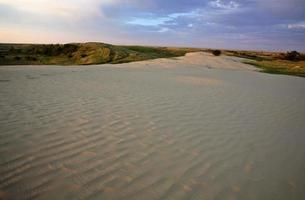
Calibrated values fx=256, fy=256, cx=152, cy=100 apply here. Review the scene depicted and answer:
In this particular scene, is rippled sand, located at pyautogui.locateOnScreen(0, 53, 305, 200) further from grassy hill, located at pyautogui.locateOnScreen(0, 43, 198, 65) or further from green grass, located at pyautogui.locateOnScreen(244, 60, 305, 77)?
grassy hill, located at pyautogui.locateOnScreen(0, 43, 198, 65)

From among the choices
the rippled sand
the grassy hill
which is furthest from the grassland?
the rippled sand

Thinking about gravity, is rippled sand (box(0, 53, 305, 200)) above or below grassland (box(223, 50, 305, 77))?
above

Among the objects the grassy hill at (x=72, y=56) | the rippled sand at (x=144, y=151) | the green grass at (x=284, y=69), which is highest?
the grassy hill at (x=72, y=56)

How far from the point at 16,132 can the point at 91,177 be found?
1.91 meters

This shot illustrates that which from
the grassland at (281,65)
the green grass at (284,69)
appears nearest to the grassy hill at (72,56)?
the green grass at (284,69)

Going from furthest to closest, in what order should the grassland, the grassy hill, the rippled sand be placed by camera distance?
the grassy hill
the grassland
the rippled sand

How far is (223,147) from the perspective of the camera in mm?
4234

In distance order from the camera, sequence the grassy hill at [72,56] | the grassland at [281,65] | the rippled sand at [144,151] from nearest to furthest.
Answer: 1. the rippled sand at [144,151]
2. the grassland at [281,65]
3. the grassy hill at [72,56]

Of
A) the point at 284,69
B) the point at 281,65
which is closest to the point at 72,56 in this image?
the point at 284,69

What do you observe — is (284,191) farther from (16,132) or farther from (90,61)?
(90,61)

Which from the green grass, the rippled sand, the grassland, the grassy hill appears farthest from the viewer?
the grassy hill

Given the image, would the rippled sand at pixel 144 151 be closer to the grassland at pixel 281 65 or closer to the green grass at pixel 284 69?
the green grass at pixel 284 69

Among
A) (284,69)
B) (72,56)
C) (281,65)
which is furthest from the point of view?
(281,65)

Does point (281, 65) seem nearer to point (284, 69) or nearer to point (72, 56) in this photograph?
point (284, 69)
